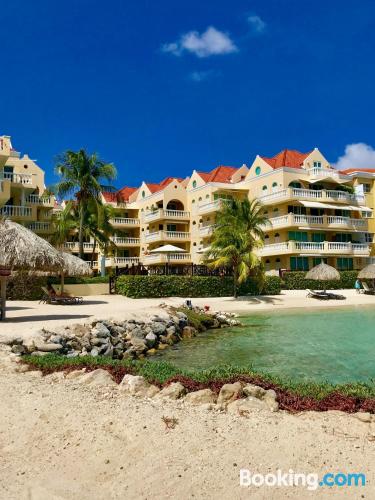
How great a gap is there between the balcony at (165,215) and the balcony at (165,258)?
424cm

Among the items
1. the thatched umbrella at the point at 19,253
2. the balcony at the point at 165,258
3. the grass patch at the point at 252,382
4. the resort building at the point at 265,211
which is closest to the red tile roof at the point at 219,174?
the resort building at the point at 265,211

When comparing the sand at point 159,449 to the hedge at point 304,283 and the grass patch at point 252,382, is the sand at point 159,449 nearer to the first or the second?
the grass patch at point 252,382

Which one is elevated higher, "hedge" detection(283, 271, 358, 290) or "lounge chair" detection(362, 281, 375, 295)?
"hedge" detection(283, 271, 358, 290)

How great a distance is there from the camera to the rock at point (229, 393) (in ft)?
21.7

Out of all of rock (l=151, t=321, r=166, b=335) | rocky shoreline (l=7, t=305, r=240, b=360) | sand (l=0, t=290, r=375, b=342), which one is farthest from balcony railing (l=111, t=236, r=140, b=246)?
rock (l=151, t=321, r=166, b=335)

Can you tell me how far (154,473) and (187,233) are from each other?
144 feet

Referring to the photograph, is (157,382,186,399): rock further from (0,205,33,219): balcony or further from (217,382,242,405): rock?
(0,205,33,219): balcony

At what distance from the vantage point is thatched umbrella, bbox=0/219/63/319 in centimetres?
1595

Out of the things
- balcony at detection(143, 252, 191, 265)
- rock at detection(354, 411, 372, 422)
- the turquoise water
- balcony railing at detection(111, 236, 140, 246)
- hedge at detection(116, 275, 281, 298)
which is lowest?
the turquoise water

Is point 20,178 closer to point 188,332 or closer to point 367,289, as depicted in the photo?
point 188,332

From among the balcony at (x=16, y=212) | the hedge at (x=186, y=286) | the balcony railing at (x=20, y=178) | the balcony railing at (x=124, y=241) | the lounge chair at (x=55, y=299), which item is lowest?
the lounge chair at (x=55, y=299)

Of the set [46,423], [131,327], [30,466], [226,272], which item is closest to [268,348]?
[131,327]

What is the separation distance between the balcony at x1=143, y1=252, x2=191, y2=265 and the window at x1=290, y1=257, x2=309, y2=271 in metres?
11.2

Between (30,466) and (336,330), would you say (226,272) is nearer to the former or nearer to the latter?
(336,330)
